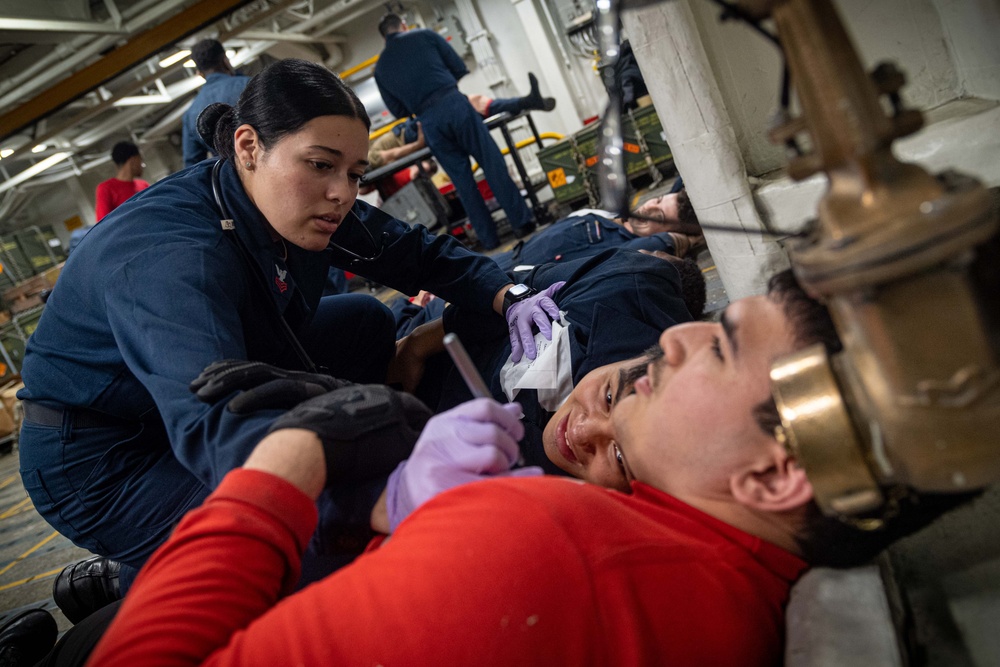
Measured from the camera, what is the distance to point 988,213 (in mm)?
628

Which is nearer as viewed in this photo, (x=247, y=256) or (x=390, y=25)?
(x=247, y=256)

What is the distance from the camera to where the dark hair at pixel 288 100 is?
1.74 m

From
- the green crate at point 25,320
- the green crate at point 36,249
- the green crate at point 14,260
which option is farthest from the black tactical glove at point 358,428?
the green crate at point 36,249

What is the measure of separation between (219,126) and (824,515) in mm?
1900

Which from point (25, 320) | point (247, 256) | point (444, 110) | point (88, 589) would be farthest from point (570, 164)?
point (25, 320)

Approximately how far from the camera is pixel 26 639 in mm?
2105

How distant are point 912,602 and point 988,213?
0.77 meters

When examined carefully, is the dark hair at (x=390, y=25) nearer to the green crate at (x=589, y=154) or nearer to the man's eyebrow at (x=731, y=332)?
the green crate at (x=589, y=154)

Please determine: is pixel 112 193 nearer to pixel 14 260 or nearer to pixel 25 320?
pixel 25 320

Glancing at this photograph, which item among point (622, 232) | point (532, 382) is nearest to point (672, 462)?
point (532, 382)

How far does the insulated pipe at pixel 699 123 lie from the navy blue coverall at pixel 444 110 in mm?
3936

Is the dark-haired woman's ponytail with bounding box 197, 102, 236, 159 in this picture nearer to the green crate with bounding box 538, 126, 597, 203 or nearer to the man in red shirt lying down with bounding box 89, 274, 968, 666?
the man in red shirt lying down with bounding box 89, 274, 968, 666

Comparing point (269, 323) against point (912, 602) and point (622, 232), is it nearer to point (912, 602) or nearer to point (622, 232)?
Answer: point (912, 602)

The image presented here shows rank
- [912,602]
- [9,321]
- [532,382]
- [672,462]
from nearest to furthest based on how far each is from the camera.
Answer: [912,602] < [672,462] < [532,382] < [9,321]
